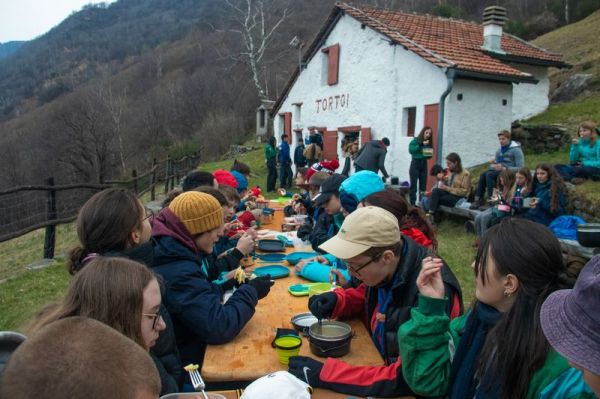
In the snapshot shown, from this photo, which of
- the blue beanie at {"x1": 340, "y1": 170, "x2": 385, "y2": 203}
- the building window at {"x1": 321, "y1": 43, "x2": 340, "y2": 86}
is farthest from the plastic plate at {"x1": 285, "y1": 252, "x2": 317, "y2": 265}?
the building window at {"x1": 321, "y1": 43, "x2": 340, "y2": 86}

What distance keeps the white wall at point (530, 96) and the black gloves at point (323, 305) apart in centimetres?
1402

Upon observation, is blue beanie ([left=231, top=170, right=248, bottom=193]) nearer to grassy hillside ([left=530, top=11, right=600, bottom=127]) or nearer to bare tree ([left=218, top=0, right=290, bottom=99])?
grassy hillside ([left=530, top=11, right=600, bottom=127])

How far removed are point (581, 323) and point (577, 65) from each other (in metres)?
22.0

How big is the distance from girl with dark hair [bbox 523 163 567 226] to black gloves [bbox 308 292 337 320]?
17.2 ft

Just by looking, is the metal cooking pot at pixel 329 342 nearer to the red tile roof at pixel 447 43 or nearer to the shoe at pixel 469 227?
the shoe at pixel 469 227

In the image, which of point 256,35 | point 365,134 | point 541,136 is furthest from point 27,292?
point 256,35

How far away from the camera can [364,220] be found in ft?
7.19

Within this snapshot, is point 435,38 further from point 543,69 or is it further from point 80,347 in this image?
point 80,347

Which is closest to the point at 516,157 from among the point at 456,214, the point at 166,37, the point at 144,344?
the point at 456,214

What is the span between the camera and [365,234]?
2141 mm

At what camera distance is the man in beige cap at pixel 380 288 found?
1.87m

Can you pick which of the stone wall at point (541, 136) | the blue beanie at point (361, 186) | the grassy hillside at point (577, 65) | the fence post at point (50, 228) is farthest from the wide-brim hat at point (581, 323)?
the grassy hillside at point (577, 65)

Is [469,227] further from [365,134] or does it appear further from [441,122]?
[365,134]

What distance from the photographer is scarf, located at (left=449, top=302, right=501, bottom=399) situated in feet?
5.66
